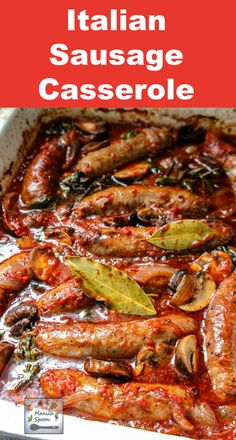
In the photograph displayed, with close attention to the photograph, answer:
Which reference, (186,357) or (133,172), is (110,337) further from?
(133,172)

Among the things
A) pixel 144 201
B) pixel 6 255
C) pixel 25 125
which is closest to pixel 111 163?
pixel 144 201

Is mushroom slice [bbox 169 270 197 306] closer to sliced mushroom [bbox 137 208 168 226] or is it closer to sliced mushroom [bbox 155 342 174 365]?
sliced mushroom [bbox 155 342 174 365]

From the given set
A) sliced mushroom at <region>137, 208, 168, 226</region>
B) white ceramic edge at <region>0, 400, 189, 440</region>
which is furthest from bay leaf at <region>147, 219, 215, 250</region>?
white ceramic edge at <region>0, 400, 189, 440</region>

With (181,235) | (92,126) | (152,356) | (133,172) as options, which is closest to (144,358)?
(152,356)

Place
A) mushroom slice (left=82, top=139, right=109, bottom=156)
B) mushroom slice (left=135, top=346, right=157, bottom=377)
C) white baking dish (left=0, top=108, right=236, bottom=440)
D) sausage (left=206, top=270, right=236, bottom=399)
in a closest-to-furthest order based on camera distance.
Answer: sausage (left=206, top=270, right=236, bottom=399), mushroom slice (left=135, top=346, right=157, bottom=377), white baking dish (left=0, top=108, right=236, bottom=440), mushroom slice (left=82, top=139, right=109, bottom=156)

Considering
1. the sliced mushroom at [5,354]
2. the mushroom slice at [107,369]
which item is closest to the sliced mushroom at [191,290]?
the mushroom slice at [107,369]
